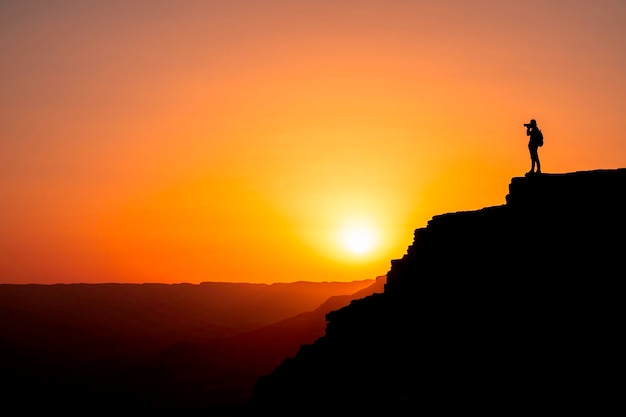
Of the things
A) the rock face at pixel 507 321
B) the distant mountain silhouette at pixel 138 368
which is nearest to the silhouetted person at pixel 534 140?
the rock face at pixel 507 321

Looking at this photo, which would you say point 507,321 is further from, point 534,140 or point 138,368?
point 138,368

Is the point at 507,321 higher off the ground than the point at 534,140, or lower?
lower

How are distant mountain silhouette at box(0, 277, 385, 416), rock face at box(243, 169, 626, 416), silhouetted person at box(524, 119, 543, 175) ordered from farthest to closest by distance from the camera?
distant mountain silhouette at box(0, 277, 385, 416) < silhouetted person at box(524, 119, 543, 175) < rock face at box(243, 169, 626, 416)

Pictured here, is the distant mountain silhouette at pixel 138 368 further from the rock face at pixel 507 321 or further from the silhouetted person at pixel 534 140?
the silhouetted person at pixel 534 140

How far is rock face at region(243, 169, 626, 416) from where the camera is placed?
77.0ft

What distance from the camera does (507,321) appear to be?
27.2 m

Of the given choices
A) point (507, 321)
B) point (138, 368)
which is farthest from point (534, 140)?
point (138, 368)

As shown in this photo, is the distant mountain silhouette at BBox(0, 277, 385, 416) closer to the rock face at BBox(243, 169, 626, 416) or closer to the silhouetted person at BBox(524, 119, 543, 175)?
the rock face at BBox(243, 169, 626, 416)

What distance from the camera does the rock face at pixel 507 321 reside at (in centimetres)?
2348

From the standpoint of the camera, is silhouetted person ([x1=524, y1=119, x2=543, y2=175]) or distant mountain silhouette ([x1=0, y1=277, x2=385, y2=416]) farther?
distant mountain silhouette ([x1=0, y1=277, x2=385, y2=416])

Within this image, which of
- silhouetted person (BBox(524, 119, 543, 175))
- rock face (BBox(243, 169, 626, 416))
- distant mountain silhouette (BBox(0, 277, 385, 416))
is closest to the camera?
rock face (BBox(243, 169, 626, 416))

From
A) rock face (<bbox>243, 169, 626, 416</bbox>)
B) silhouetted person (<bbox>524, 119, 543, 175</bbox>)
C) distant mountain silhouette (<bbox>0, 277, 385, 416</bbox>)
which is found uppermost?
silhouetted person (<bbox>524, 119, 543, 175</bbox>)

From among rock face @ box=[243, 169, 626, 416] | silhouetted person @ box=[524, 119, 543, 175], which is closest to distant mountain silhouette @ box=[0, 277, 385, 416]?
rock face @ box=[243, 169, 626, 416]

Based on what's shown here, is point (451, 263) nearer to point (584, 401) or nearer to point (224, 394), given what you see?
point (584, 401)
